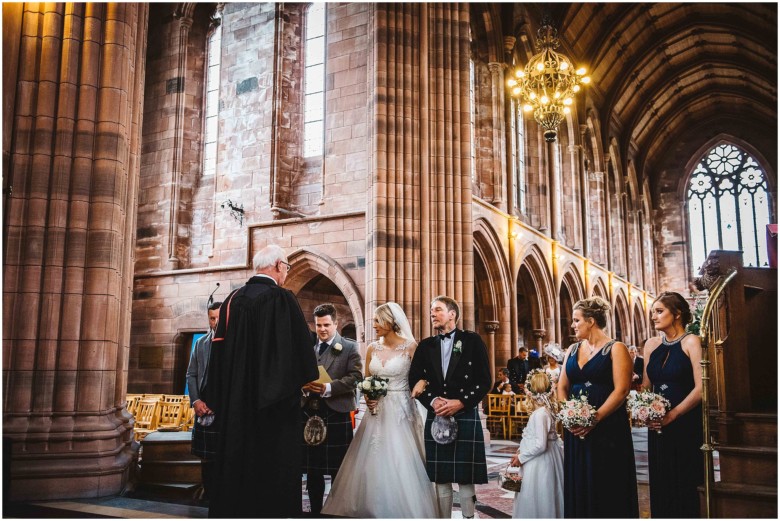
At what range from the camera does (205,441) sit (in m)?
4.71

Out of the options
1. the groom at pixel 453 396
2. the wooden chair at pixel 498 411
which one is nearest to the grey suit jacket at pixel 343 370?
the groom at pixel 453 396

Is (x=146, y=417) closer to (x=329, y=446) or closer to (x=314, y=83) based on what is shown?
(x=329, y=446)

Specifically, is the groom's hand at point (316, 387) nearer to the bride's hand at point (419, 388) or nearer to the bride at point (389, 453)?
the bride at point (389, 453)

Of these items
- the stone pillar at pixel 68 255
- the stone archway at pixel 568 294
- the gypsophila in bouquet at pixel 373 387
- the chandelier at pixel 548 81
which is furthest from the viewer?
the stone archway at pixel 568 294

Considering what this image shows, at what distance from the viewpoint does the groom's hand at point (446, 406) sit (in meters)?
4.34

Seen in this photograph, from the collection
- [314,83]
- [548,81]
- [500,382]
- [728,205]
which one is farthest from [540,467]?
[728,205]

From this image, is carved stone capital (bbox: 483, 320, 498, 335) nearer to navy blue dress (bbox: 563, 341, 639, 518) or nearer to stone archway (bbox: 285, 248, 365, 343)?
A: stone archway (bbox: 285, 248, 365, 343)

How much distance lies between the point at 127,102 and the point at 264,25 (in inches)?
394

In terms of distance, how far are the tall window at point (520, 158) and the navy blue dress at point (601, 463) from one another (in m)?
14.7

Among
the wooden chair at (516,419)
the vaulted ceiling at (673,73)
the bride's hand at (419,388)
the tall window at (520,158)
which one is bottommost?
the wooden chair at (516,419)

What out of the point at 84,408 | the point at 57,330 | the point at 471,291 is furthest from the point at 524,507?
the point at 471,291

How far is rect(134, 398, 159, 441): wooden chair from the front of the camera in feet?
26.3

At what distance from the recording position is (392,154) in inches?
426

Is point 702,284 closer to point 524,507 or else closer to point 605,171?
point 524,507
